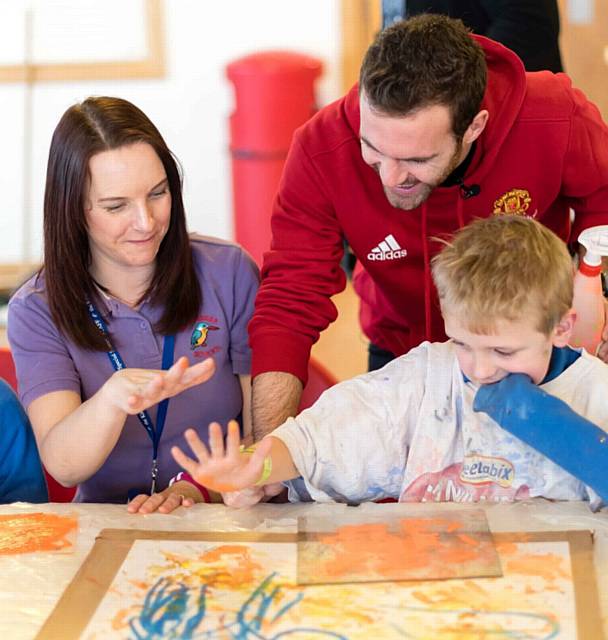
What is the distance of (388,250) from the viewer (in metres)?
1.96

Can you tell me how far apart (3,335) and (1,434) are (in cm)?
282

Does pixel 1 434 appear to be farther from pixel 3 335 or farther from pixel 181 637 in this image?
pixel 3 335

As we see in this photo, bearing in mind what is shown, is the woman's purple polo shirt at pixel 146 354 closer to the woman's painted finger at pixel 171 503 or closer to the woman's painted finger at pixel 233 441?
the woman's painted finger at pixel 171 503

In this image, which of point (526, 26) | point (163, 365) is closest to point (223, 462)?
point (163, 365)

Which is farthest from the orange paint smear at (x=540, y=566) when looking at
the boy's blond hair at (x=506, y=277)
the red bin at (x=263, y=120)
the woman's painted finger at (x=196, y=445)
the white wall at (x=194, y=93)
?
the white wall at (x=194, y=93)

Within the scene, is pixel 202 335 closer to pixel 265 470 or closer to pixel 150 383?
pixel 150 383

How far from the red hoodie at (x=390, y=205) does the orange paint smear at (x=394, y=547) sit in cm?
49

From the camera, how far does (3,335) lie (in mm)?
4477

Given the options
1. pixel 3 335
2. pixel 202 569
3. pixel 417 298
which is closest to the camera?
pixel 202 569

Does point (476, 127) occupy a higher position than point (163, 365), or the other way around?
point (476, 127)

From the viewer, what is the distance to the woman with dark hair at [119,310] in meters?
1.77

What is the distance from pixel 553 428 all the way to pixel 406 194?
54cm

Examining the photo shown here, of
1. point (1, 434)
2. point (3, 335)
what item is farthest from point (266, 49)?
point (1, 434)

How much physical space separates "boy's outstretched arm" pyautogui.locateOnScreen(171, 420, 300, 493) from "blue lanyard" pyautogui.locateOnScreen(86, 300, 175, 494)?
0.40 meters
